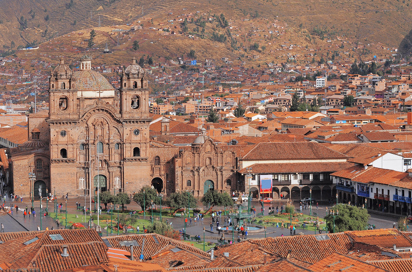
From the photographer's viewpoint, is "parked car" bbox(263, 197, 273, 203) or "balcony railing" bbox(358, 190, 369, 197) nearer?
"balcony railing" bbox(358, 190, 369, 197)

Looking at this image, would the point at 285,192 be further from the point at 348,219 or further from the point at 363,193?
the point at 348,219

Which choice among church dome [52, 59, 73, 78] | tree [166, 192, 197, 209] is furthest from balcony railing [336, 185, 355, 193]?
church dome [52, 59, 73, 78]

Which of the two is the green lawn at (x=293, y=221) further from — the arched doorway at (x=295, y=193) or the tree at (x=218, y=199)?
the arched doorway at (x=295, y=193)

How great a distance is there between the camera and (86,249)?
121ft

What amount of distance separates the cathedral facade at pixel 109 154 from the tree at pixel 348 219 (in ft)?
90.4

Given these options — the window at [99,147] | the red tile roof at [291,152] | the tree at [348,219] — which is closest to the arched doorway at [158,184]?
the window at [99,147]

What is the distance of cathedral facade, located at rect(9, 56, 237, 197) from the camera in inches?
3514

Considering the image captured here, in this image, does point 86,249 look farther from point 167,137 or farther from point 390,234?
point 167,137

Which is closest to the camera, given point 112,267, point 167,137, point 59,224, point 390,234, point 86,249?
point 112,267

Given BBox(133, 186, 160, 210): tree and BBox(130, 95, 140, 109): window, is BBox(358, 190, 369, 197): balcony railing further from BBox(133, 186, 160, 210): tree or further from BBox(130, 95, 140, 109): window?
BBox(130, 95, 140, 109): window

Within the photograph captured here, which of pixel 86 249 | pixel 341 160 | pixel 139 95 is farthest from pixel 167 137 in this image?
pixel 86 249

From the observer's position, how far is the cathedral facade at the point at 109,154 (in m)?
89.2

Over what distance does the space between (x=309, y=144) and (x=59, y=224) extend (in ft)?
110

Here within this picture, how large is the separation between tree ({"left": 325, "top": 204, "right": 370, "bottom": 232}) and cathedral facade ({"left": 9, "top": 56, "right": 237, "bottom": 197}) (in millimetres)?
27544
